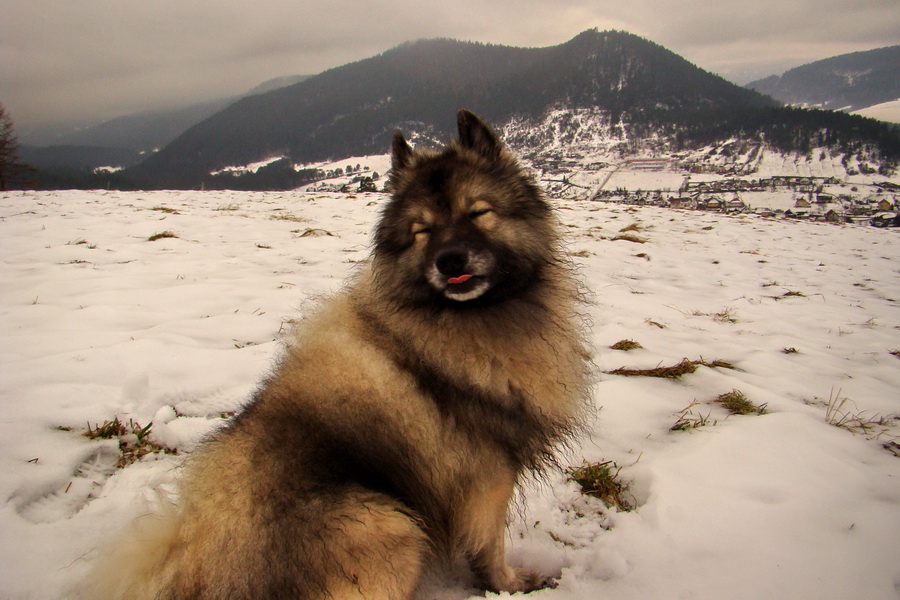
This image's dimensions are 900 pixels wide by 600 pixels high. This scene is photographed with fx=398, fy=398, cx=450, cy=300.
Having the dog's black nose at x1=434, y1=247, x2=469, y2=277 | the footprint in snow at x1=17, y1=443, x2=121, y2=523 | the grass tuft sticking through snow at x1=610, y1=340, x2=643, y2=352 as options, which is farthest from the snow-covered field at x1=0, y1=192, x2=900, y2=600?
the dog's black nose at x1=434, y1=247, x2=469, y2=277

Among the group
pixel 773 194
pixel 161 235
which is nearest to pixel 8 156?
pixel 161 235

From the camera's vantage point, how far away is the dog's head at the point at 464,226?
2.33 m

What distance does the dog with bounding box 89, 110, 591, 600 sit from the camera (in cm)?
164

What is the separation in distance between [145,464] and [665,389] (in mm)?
4153

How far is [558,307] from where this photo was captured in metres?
2.62

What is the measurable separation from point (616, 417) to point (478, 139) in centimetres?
250

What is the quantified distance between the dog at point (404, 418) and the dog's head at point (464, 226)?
0.01 metres

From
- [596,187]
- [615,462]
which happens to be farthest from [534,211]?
[596,187]

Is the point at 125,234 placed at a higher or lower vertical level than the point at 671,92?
lower

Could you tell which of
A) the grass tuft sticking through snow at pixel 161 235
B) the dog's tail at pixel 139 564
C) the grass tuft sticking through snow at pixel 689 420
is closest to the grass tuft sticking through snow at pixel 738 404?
the grass tuft sticking through snow at pixel 689 420

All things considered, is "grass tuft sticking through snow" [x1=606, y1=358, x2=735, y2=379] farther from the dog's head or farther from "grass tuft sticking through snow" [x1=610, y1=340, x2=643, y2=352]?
the dog's head

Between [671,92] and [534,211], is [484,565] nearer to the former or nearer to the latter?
[534,211]

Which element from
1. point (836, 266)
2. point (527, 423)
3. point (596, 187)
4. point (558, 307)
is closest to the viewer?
point (527, 423)

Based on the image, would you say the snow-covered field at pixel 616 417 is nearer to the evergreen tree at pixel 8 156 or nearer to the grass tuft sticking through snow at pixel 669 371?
the grass tuft sticking through snow at pixel 669 371
